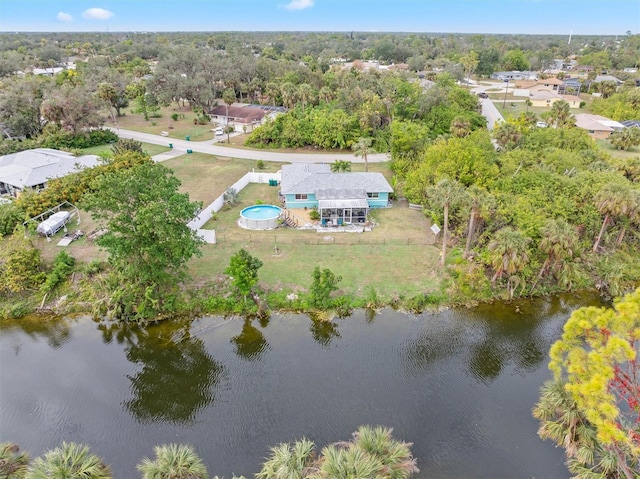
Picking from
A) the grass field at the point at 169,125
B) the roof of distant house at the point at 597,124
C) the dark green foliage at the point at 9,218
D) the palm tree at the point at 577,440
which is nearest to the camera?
the palm tree at the point at 577,440

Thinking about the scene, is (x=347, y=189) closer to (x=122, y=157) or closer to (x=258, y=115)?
(x=122, y=157)

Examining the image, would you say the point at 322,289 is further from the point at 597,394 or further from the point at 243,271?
the point at 597,394

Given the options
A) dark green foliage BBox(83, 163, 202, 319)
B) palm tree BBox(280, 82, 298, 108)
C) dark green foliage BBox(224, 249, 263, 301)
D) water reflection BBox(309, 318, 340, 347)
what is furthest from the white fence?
palm tree BBox(280, 82, 298, 108)

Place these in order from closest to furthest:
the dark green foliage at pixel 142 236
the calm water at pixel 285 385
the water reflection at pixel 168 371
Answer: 1. the calm water at pixel 285 385
2. the water reflection at pixel 168 371
3. the dark green foliage at pixel 142 236

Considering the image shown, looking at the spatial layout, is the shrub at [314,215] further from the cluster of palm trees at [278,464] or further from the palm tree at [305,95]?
the palm tree at [305,95]

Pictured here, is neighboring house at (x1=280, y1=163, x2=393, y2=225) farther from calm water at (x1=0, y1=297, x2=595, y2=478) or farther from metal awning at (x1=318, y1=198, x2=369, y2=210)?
calm water at (x1=0, y1=297, x2=595, y2=478)

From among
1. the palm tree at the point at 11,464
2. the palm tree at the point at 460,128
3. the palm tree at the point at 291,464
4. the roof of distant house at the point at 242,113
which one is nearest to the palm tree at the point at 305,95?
the roof of distant house at the point at 242,113

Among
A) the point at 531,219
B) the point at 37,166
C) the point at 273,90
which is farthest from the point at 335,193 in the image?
the point at 273,90
